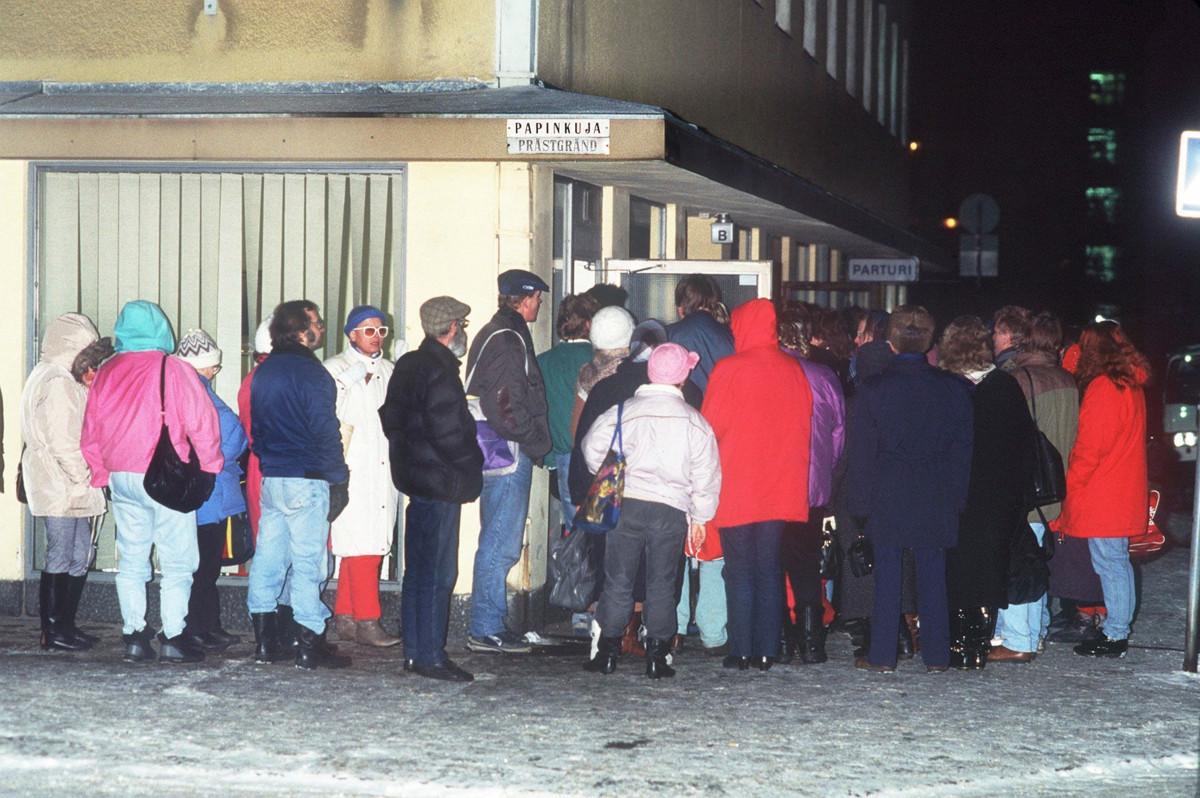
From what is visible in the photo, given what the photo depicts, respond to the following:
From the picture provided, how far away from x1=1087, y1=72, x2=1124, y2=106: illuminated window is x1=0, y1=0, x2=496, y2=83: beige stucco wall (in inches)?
3698

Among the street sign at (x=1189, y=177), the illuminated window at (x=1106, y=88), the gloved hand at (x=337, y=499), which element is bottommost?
the gloved hand at (x=337, y=499)

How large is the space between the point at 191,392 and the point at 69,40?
3301 millimetres

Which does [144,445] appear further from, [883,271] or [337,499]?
[883,271]

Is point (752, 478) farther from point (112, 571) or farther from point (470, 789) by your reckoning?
point (112, 571)

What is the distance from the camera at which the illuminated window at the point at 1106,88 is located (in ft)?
328

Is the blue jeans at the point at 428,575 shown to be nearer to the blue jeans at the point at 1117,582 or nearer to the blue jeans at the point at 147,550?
the blue jeans at the point at 147,550

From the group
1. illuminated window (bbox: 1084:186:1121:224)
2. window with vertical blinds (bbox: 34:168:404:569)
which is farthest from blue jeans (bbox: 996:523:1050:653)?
illuminated window (bbox: 1084:186:1121:224)

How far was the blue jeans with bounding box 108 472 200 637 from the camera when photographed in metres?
9.50

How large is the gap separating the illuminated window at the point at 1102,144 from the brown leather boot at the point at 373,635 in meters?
96.1

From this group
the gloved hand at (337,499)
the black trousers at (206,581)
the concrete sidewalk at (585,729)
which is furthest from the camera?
the black trousers at (206,581)

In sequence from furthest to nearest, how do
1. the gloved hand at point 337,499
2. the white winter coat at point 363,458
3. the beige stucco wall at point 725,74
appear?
the beige stucco wall at point 725,74, the white winter coat at point 363,458, the gloved hand at point 337,499

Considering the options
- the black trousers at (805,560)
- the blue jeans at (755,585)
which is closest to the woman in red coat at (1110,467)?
the black trousers at (805,560)

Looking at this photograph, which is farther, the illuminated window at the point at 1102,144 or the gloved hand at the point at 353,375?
the illuminated window at the point at 1102,144

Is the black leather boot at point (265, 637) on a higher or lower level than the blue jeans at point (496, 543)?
lower
